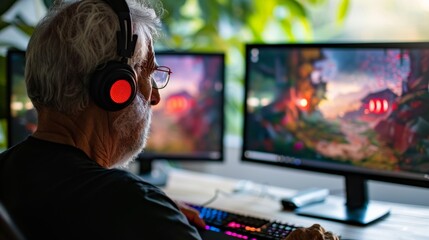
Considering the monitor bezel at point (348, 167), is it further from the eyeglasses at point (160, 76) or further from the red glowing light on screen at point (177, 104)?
the eyeglasses at point (160, 76)

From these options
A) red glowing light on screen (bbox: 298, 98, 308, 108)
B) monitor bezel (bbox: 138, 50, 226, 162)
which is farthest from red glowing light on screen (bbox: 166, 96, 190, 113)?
red glowing light on screen (bbox: 298, 98, 308, 108)

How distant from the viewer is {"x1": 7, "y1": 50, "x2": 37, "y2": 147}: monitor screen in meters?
1.88

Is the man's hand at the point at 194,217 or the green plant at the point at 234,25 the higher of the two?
the green plant at the point at 234,25

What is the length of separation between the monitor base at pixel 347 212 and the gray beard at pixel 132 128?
1.87 ft

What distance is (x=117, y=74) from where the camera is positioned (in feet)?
3.50

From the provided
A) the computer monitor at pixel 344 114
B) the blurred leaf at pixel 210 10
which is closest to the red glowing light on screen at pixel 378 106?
the computer monitor at pixel 344 114

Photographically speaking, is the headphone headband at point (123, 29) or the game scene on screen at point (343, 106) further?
the game scene on screen at point (343, 106)

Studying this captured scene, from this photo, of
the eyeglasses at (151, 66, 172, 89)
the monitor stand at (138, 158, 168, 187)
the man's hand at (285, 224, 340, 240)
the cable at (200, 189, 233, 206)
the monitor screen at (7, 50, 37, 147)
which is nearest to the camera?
the man's hand at (285, 224, 340, 240)

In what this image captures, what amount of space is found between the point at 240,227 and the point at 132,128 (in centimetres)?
40

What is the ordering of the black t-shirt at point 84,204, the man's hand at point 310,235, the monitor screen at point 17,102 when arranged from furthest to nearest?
the monitor screen at point 17,102 < the man's hand at point 310,235 < the black t-shirt at point 84,204

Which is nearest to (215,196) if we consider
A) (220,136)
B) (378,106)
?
(220,136)

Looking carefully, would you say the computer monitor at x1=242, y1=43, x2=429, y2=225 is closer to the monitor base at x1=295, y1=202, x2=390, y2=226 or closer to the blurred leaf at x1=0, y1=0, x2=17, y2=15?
the monitor base at x1=295, y1=202, x2=390, y2=226

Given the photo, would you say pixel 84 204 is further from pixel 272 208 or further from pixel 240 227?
pixel 272 208

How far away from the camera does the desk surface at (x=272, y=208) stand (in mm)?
1445
